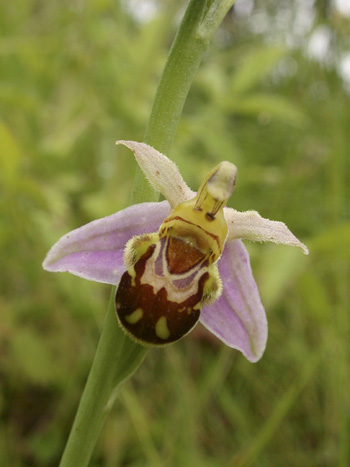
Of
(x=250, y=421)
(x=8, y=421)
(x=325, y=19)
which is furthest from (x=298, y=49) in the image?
(x=8, y=421)

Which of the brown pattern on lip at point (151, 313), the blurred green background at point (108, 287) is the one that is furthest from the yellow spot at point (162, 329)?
the blurred green background at point (108, 287)

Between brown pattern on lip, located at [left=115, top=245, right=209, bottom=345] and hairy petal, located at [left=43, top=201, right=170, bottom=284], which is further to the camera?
hairy petal, located at [left=43, top=201, right=170, bottom=284]

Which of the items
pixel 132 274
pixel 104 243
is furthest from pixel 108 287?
pixel 132 274

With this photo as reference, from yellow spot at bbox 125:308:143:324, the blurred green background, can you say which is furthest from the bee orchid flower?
the blurred green background

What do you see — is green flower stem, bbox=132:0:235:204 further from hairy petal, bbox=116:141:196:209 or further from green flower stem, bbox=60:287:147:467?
green flower stem, bbox=60:287:147:467

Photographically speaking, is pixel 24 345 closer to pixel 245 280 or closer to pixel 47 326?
pixel 47 326

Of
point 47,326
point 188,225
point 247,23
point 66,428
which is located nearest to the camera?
point 188,225

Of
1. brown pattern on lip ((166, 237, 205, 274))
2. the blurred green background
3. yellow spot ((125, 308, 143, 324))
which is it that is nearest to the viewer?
yellow spot ((125, 308, 143, 324))
